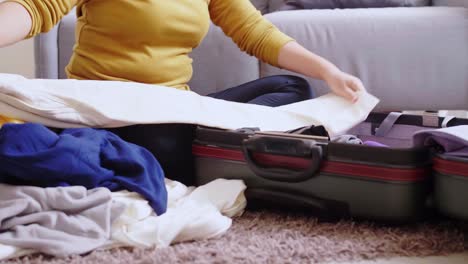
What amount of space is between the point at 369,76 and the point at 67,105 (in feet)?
2.60

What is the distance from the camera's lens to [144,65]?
1025mm

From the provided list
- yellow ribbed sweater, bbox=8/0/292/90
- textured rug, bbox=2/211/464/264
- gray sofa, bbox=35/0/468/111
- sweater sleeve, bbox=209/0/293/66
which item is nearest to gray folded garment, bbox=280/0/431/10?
gray sofa, bbox=35/0/468/111

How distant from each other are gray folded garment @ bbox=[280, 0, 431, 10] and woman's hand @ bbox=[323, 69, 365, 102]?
48 centimetres

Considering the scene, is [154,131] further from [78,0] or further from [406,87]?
[406,87]

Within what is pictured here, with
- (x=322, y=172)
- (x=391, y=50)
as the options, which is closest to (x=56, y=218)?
(x=322, y=172)

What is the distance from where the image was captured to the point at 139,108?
2.83 feet

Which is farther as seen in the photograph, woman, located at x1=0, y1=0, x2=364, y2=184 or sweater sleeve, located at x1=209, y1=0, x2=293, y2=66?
sweater sleeve, located at x1=209, y1=0, x2=293, y2=66

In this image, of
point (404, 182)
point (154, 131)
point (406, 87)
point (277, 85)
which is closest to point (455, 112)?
point (406, 87)

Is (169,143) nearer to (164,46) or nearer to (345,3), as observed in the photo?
(164,46)

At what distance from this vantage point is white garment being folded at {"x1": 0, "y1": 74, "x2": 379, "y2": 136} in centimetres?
79

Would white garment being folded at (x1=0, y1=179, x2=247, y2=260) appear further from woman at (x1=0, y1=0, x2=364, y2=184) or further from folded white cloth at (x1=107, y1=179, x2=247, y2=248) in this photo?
woman at (x1=0, y1=0, x2=364, y2=184)

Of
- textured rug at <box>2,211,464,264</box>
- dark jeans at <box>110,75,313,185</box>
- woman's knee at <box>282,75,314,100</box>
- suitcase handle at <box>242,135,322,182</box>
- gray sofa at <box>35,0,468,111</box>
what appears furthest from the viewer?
gray sofa at <box>35,0,468,111</box>

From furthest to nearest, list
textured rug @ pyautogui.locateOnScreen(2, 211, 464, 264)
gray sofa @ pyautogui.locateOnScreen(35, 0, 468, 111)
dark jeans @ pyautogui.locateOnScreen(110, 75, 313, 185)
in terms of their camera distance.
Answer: gray sofa @ pyautogui.locateOnScreen(35, 0, 468, 111) < dark jeans @ pyautogui.locateOnScreen(110, 75, 313, 185) < textured rug @ pyautogui.locateOnScreen(2, 211, 464, 264)

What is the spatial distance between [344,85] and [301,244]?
1.52 feet
